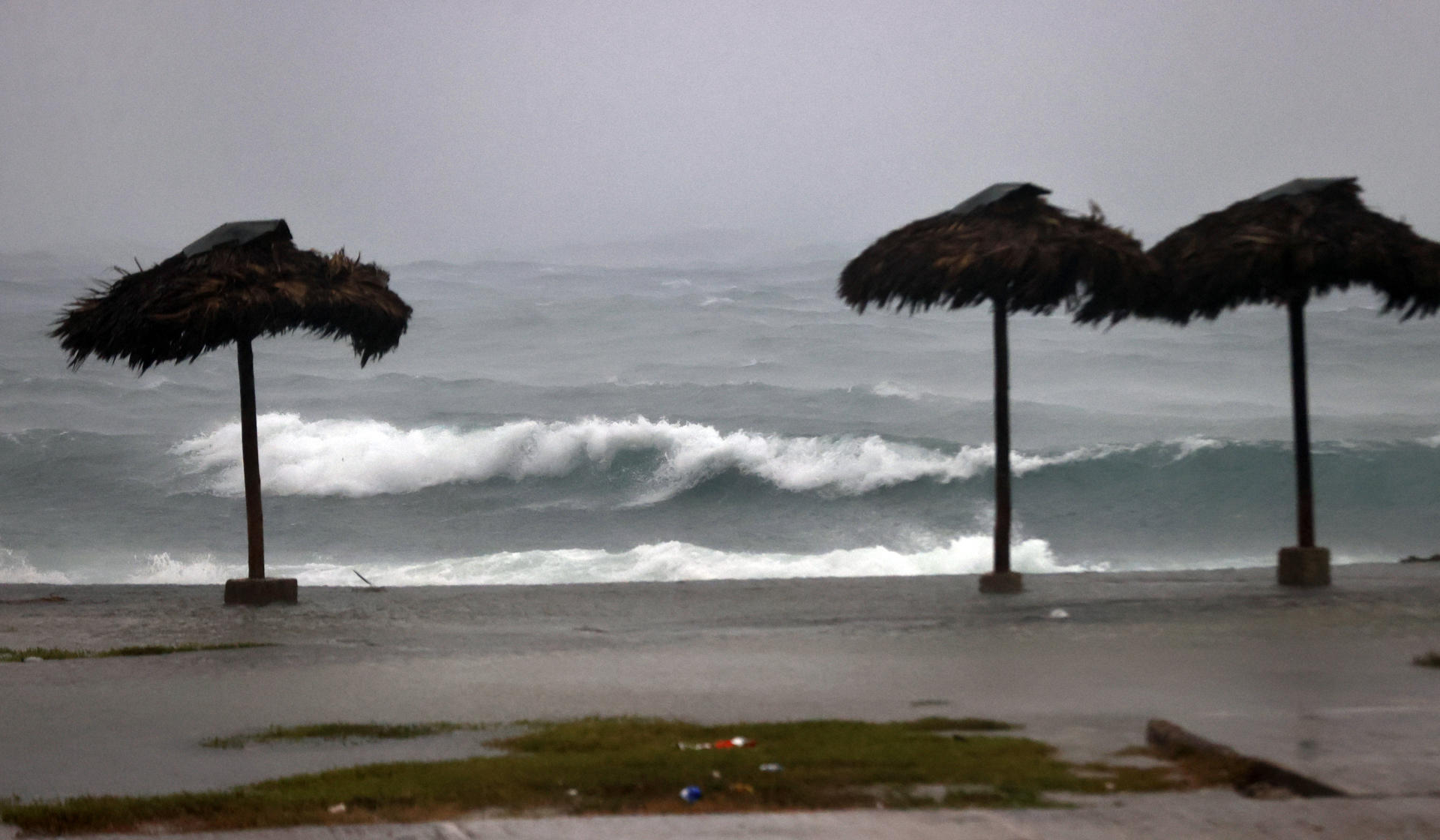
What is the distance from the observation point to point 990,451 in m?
35.2

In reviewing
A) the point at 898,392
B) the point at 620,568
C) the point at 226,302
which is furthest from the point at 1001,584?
the point at 898,392

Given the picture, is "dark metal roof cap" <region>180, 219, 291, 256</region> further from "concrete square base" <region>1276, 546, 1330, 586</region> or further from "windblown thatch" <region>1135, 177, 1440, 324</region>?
"concrete square base" <region>1276, 546, 1330, 586</region>

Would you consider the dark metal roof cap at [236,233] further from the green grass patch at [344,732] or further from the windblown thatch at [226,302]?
the green grass patch at [344,732]

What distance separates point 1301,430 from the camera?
1484cm

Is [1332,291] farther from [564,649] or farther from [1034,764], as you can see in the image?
[1034,764]

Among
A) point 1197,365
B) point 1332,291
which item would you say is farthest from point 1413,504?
point 1332,291

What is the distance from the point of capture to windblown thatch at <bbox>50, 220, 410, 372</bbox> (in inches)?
575

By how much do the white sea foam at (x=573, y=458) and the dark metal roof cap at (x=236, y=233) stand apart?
19.8 m

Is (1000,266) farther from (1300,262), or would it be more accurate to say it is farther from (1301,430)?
(1301,430)

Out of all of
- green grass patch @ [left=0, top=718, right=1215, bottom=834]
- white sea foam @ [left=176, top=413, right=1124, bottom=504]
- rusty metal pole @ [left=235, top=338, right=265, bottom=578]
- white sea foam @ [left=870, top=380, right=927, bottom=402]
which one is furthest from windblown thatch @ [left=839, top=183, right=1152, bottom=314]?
white sea foam @ [left=870, top=380, right=927, bottom=402]

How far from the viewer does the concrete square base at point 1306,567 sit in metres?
14.4

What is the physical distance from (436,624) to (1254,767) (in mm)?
8968

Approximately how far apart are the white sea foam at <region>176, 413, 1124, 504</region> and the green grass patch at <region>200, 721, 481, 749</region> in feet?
89.9

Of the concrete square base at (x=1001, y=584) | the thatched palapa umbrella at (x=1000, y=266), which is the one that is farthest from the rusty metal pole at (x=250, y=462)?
the concrete square base at (x=1001, y=584)
